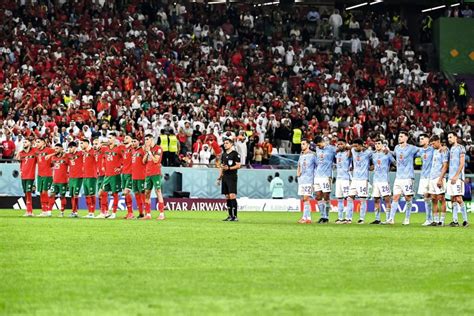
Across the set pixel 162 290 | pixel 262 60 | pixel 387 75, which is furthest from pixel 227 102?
pixel 162 290

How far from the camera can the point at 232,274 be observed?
1376 centimetres

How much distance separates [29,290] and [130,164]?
21386 millimetres

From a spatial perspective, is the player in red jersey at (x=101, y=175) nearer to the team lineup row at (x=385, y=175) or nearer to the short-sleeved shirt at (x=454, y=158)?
the team lineup row at (x=385, y=175)

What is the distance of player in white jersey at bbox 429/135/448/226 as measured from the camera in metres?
29.8

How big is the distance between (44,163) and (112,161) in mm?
2873

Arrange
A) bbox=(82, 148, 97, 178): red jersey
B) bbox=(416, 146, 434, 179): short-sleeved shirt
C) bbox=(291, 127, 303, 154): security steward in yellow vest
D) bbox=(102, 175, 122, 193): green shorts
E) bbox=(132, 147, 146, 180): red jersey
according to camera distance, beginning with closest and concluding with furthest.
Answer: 1. bbox=(416, 146, 434, 179): short-sleeved shirt
2. bbox=(132, 147, 146, 180): red jersey
3. bbox=(102, 175, 122, 193): green shorts
4. bbox=(82, 148, 97, 178): red jersey
5. bbox=(291, 127, 303, 154): security steward in yellow vest

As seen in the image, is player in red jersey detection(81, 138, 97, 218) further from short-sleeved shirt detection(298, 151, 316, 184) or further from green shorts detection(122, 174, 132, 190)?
short-sleeved shirt detection(298, 151, 316, 184)

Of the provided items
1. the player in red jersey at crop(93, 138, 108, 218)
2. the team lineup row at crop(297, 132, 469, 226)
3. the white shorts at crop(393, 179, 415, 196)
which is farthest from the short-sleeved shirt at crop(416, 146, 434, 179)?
the player in red jersey at crop(93, 138, 108, 218)

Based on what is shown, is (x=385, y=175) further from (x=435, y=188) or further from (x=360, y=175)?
(x=435, y=188)

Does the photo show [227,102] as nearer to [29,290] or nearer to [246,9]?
[246,9]

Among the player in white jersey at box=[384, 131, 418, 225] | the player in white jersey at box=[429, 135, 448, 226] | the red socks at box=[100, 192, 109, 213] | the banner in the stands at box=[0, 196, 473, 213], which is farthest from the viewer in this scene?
the banner in the stands at box=[0, 196, 473, 213]

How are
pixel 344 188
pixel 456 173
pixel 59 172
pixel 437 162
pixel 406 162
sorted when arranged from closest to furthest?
pixel 456 173 → pixel 437 162 → pixel 406 162 → pixel 344 188 → pixel 59 172

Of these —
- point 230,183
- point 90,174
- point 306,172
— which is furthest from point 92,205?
point 306,172

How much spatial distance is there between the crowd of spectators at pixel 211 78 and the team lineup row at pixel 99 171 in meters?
5.91
